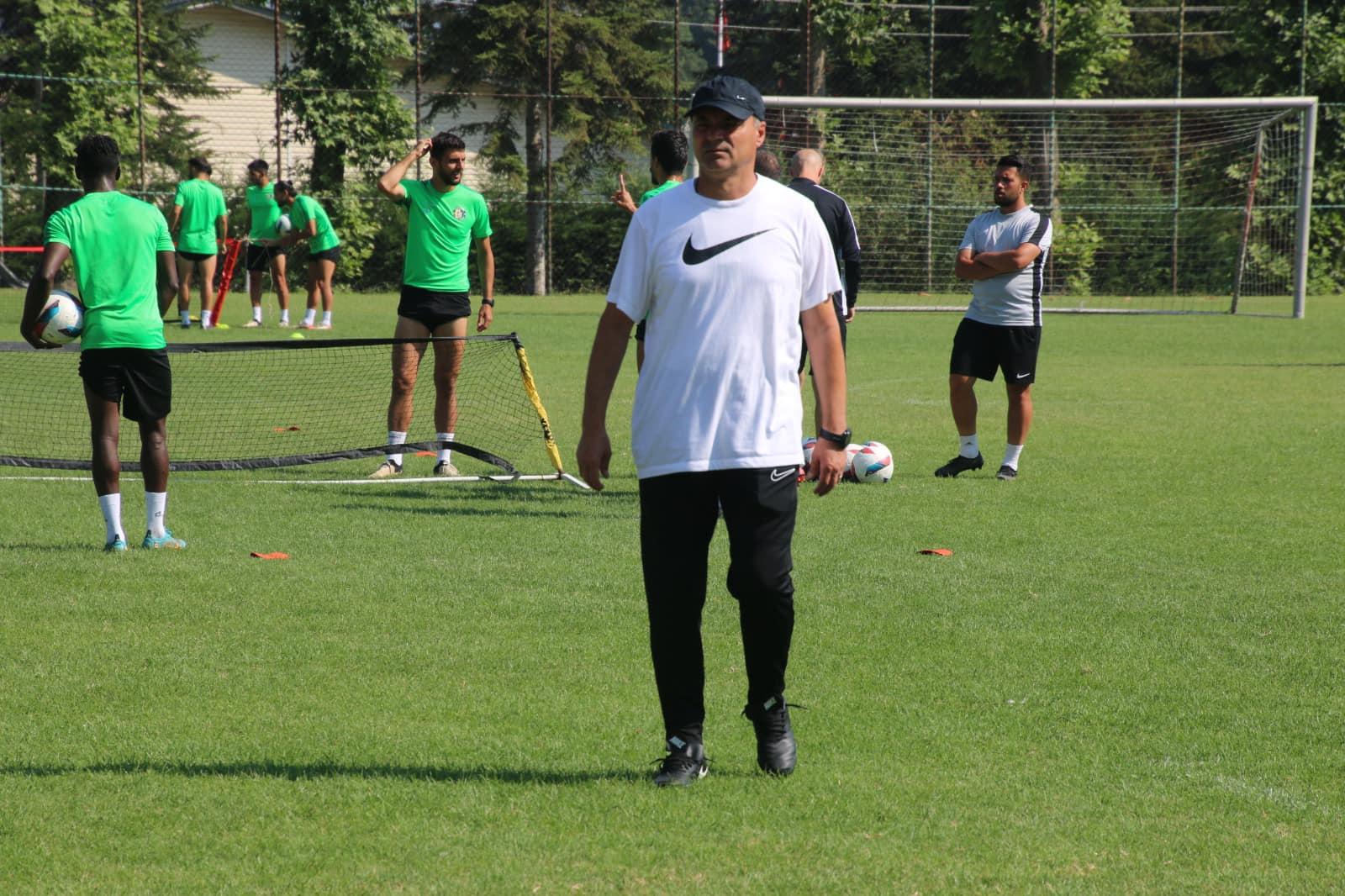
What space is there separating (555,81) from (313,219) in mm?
18416

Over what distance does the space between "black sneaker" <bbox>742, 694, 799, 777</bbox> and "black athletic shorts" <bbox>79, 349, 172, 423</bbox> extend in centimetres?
419

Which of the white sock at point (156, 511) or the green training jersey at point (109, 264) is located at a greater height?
the green training jersey at point (109, 264)

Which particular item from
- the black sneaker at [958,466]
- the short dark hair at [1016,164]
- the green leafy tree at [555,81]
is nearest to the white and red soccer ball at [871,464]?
the black sneaker at [958,466]

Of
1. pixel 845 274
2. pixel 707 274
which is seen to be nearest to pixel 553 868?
pixel 707 274

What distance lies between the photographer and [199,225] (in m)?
20.5

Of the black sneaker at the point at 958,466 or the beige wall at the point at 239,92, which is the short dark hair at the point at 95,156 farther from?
the beige wall at the point at 239,92

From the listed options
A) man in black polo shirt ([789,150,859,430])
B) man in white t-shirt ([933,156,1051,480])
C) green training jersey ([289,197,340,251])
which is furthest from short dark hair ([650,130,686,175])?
green training jersey ([289,197,340,251])

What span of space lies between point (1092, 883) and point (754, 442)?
55.8 inches

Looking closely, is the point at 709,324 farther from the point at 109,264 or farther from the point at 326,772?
Result: the point at 109,264

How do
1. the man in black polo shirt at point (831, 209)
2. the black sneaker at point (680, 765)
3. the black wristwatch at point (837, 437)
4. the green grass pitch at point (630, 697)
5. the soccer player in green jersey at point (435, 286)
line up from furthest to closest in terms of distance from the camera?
1. the soccer player in green jersey at point (435, 286)
2. the man in black polo shirt at point (831, 209)
3. the black wristwatch at point (837, 437)
4. the black sneaker at point (680, 765)
5. the green grass pitch at point (630, 697)

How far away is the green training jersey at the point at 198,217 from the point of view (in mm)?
20328

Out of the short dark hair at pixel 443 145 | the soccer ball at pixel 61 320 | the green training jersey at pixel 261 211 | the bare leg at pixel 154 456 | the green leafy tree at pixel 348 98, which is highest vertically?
the green leafy tree at pixel 348 98

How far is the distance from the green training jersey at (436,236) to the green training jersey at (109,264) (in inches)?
110

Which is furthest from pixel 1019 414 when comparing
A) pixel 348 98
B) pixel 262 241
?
pixel 348 98
